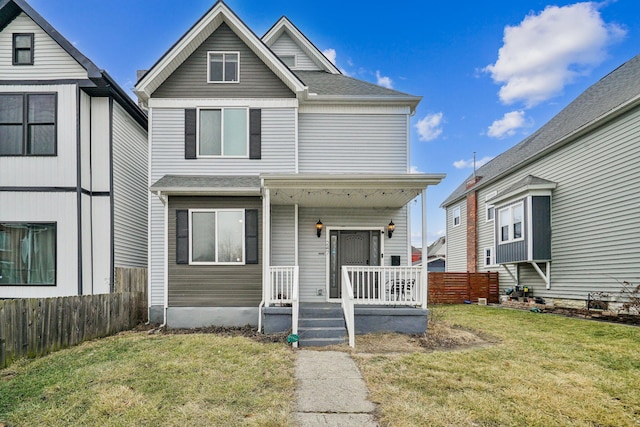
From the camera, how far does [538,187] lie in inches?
474

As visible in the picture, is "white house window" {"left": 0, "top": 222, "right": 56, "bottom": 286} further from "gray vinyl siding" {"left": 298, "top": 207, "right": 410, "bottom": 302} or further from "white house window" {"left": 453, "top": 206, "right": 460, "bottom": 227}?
"white house window" {"left": 453, "top": 206, "right": 460, "bottom": 227}

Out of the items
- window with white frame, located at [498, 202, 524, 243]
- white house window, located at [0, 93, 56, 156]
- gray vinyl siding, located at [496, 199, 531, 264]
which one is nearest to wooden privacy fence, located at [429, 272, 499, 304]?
gray vinyl siding, located at [496, 199, 531, 264]

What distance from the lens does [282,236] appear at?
9.78 m

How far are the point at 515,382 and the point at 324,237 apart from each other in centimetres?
597

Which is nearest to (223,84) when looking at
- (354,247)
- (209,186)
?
(209,186)

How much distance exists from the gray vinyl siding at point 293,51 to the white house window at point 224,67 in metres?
2.81

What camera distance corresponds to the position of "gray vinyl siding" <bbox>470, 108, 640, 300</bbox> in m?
9.20

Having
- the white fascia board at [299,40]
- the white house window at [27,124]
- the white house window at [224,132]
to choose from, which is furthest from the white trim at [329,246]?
the white house window at [27,124]

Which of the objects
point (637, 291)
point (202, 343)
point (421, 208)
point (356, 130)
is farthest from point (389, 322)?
point (637, 291)

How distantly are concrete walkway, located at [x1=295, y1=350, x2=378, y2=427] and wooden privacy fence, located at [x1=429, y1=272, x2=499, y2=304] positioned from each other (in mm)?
10890

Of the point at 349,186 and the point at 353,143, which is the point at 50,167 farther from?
the point at 353,143

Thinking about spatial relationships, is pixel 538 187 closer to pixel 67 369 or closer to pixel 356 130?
pixel 356 130

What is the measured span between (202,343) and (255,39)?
744cm

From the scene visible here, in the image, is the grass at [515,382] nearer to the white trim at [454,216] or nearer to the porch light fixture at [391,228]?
the porch light fixture at [391,228]
